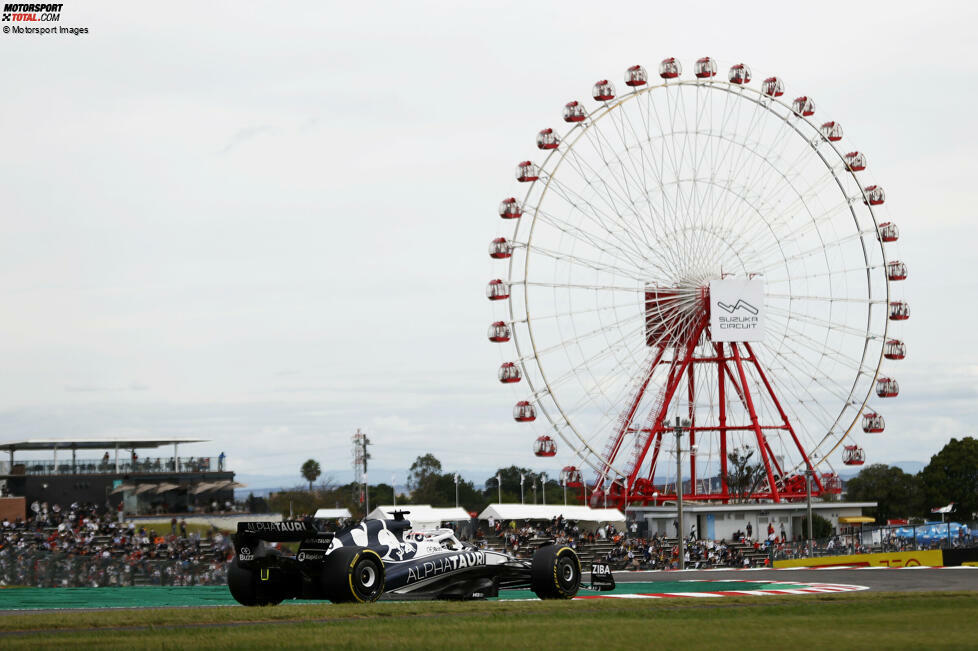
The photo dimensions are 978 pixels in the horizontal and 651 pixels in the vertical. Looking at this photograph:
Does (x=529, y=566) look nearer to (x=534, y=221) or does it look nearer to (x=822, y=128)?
(x=534, y=221)

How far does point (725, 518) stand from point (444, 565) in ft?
148

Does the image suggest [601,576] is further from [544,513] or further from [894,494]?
[894,494]

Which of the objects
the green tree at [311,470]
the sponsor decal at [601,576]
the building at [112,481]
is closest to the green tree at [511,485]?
the green tree at [311,470]

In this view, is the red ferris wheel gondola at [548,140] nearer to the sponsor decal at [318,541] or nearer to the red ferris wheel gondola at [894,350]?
the red ferris wheel gondola at [894,350]

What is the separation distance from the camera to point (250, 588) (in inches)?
917

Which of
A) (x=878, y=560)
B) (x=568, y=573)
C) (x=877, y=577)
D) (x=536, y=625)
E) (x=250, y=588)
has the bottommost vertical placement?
(x=878, y=560)

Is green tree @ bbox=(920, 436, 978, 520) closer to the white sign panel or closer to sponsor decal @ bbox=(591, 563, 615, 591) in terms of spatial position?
the white sign panel

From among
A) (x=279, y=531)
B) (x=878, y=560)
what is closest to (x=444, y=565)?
(x=279, y=531)

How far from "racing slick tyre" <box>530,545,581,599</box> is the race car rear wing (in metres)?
4.06

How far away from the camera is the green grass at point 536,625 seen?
52.1ft

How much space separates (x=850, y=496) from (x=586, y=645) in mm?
126324

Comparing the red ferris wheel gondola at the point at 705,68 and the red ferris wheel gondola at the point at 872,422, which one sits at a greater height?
the red ferris wheel gondola at the point at 705,68

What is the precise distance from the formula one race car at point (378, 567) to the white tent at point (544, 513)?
131ft

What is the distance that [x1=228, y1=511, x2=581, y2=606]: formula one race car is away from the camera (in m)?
22.4
